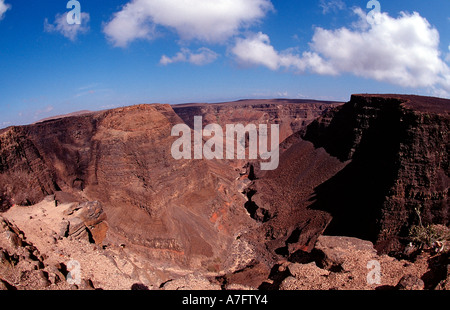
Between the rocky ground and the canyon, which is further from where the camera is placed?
the canyon

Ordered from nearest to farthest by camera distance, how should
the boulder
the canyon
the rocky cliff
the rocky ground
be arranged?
the boulder → the rocky ground → the canyon → the rocky cliff

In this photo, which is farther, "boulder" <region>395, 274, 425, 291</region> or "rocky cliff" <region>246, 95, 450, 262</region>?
"rocky cliff" <region>246, 95, 450, 262</region>

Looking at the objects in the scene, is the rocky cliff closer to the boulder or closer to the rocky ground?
the rocky ground

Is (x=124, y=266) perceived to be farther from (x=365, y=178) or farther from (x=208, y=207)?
(x=365, y=178)

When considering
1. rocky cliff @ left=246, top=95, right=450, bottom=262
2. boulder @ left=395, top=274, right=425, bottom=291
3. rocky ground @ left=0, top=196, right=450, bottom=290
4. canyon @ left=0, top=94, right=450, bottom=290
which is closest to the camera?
boulder @ left=395, top=274, right=425, bottom=291

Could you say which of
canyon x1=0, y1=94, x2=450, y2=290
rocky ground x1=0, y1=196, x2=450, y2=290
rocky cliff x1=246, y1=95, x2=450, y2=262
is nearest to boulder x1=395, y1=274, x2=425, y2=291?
rocky ground x1=0, y1=196, x2=450, y2=290

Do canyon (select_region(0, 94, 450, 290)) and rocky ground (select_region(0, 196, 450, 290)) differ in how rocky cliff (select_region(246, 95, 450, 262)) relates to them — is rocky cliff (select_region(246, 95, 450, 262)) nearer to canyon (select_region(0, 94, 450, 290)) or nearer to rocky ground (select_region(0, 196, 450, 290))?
canyon (select_region(0, 94, 450, 290))

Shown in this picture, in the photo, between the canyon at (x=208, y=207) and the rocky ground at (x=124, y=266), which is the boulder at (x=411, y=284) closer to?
the rocky ground at (x=124, y=266)

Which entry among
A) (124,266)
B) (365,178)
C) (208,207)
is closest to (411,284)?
(365,178)

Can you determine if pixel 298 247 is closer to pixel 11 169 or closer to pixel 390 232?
pixel 390 232

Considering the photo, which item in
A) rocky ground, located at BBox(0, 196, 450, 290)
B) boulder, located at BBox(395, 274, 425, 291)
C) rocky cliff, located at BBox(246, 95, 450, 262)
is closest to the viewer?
boulder, located at BBox(395, 274, 425, 291)

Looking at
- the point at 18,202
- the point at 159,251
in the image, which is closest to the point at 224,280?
the point at 159,251
